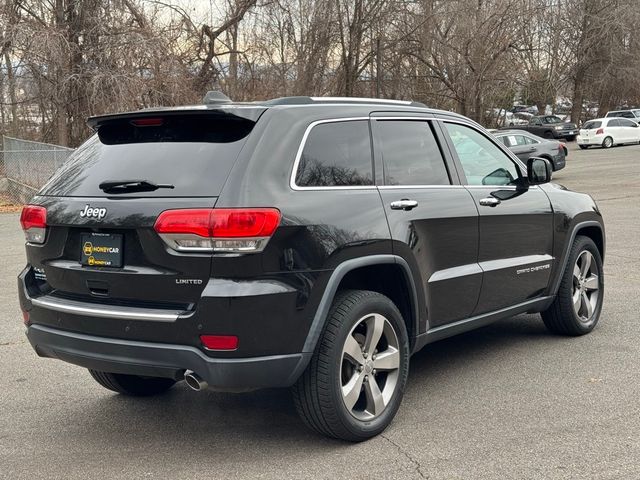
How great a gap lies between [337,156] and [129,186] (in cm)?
114

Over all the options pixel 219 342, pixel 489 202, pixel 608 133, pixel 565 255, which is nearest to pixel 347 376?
pixel 219 342

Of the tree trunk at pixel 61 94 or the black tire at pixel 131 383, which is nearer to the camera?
the black tire at pixel 131 383

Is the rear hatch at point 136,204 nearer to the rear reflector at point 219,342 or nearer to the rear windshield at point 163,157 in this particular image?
the rear windshield at point 163,157

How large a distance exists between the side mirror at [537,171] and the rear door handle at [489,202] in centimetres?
49

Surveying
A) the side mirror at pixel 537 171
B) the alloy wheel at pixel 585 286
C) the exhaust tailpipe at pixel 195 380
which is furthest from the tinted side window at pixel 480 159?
the exhaust tailpipe at pixel 195 380

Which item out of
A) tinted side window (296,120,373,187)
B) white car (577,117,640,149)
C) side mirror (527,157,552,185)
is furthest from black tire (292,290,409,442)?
white car (577,117,640,149)

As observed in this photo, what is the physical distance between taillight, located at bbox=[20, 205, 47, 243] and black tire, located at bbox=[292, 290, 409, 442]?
1.62 meters

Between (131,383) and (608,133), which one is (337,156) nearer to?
(131,383)

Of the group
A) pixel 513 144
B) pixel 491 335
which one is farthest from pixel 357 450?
pixel 513 144

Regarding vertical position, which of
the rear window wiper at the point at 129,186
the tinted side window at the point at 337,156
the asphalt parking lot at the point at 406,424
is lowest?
the asphalt parking lot at the point at 406,424

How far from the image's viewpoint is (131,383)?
4.85 m

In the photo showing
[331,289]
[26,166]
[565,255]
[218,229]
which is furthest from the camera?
[26,166]

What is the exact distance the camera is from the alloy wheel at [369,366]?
399cm

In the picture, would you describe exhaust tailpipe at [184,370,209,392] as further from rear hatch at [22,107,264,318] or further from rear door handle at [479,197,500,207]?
rear door handle at [479,197,500,207]
